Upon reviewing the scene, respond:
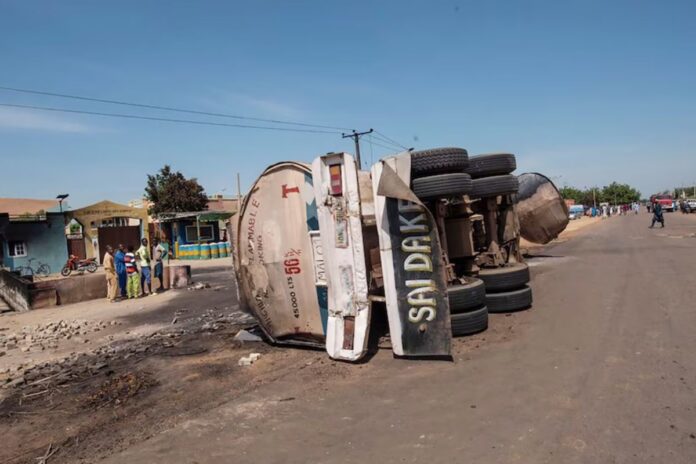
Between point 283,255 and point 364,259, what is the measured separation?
4.06 feet

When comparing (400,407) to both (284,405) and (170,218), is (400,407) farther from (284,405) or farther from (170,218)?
(170,218)

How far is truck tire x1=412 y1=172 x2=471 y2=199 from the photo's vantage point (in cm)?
614

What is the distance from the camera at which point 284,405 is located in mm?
4508

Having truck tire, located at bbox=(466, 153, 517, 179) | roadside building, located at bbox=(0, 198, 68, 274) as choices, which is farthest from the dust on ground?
roadside building, located at bbox=(0, 198, 68, 274)

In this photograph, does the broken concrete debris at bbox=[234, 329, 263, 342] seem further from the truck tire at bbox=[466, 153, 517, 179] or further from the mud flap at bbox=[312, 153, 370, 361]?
the truck tire at bbox=[466, 153, 517, 179]

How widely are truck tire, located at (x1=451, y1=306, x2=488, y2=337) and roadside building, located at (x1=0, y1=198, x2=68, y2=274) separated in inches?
1053

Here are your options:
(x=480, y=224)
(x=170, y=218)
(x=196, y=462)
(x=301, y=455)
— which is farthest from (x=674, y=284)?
(x=170, y=218)

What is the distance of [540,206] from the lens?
47.3 ft

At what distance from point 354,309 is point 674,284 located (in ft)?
22.0

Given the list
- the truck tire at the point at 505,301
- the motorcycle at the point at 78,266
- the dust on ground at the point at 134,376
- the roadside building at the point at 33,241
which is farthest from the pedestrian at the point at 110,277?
the roadside building at the point at 33,241

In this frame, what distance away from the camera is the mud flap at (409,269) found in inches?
210

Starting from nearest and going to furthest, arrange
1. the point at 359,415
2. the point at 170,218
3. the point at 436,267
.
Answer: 1. the point at 359,415
2. the point at 436,267
3. the point at 170,218

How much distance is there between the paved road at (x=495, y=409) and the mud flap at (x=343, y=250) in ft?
1.82

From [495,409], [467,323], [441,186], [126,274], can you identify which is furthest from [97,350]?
[126,274]
